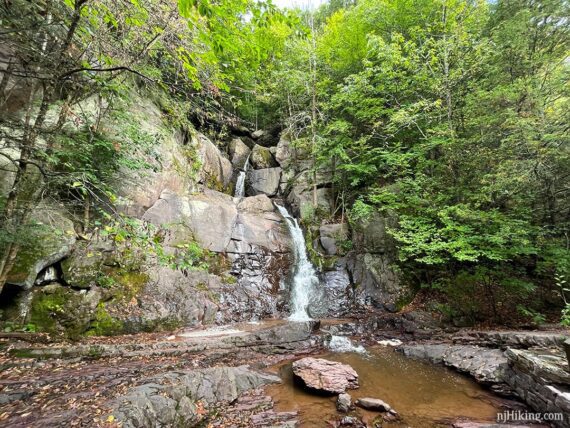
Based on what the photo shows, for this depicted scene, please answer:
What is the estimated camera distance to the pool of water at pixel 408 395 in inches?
174

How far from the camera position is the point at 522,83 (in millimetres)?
7336

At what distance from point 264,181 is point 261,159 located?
196 centimetres

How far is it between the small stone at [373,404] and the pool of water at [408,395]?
12 centimetres

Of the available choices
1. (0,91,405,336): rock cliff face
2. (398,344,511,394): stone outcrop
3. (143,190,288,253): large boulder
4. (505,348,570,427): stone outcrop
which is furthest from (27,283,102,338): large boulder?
(505,348,570,427): stone outcrop

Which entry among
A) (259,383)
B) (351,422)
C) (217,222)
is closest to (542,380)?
(351,422)

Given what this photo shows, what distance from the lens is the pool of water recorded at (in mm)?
4414

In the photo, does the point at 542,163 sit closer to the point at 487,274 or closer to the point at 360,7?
the point at 487,274

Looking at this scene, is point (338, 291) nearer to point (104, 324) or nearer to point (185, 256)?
point (104, 324)

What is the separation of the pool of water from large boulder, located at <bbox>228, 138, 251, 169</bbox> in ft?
44.8

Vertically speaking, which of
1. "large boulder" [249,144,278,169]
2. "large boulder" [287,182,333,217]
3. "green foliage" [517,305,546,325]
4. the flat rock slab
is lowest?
the flat rock slab

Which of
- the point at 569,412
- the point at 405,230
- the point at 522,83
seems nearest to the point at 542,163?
the point at 522,83

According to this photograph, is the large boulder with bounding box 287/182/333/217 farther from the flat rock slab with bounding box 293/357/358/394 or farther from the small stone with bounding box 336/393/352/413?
the small stone with bounding box 336/393/352/413

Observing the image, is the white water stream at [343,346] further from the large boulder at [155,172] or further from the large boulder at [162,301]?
the large boulder at [155,172]

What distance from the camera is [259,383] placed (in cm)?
530
